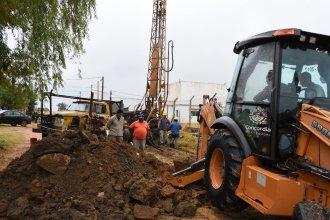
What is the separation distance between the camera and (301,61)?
523cm

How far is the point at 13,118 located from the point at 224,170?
30.3 metres

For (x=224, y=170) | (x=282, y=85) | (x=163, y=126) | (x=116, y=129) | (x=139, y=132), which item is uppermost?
(x=282, y=85)

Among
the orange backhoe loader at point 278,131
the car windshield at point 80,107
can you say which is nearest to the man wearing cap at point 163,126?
the car windshield at point 80,107

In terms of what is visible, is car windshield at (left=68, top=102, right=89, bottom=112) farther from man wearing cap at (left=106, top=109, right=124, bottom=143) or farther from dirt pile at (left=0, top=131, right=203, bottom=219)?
dirt pile at (left=0, top=131, right=203, bottom=219)

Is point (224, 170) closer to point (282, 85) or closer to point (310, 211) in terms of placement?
point (282, 85)

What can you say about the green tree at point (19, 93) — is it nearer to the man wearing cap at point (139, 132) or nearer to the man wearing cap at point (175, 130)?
the man wearing cap at point (139, 132)

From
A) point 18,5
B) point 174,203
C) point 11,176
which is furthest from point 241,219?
point 18,5

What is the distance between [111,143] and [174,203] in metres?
2.14

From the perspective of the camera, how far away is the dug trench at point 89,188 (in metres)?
6.31

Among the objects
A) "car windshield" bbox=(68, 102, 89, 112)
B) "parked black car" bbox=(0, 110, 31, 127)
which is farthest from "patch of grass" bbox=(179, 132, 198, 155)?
"parked black car" bbox=(0, 110, 31, 127)

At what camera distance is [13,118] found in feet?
110

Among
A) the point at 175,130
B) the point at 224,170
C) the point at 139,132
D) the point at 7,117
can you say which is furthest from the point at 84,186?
the point at 7,117

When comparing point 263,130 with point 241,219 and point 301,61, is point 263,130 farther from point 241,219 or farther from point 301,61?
point 241,219

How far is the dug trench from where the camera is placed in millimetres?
6312
